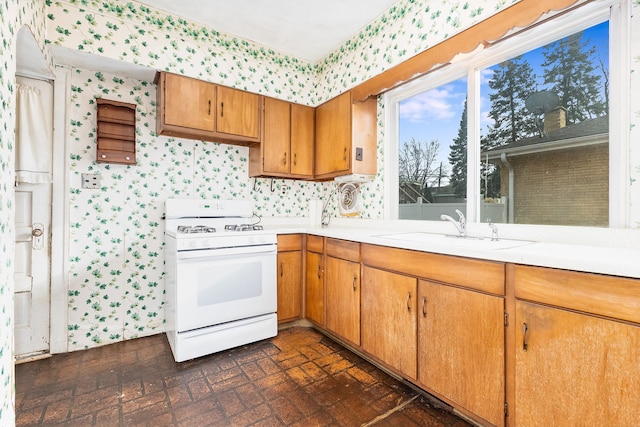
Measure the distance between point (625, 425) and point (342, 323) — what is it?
1.60 metres

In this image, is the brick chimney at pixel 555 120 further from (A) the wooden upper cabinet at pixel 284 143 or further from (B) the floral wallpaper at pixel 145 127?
(A) the wooden upper cabinet at pixel 284 143

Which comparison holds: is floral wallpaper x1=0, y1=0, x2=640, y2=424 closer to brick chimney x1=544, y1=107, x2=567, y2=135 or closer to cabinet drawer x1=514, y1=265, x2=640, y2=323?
brick chimney x1=544, y1=107, x2=567, y2=135

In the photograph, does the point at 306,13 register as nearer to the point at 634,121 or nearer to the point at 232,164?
the point at 232,164

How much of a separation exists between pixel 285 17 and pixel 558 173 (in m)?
2.38

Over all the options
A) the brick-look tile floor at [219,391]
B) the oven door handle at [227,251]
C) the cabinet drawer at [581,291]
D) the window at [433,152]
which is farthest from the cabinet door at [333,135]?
the cabinet drawer at [581,291]

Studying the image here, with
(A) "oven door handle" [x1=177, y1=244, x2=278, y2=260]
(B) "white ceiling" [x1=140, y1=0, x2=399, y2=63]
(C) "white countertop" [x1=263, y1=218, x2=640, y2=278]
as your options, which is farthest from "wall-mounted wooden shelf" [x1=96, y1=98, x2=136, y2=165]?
(C) "white countertop" [x1=263, y1=218, x2=640, y2=278]

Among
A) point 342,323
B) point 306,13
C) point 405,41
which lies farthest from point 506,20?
point 342,323

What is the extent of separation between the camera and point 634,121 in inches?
58.1

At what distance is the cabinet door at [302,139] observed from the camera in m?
3.16

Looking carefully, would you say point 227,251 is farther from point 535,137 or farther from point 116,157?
point 535,137

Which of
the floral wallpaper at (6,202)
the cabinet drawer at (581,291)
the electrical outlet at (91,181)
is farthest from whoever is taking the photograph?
the electrical outlet at (91,181)

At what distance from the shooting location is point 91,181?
2439mm

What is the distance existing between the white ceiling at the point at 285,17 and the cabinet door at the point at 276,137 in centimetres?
61

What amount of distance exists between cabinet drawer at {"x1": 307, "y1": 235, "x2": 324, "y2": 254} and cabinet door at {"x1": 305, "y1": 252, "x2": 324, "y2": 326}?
0.14ft
